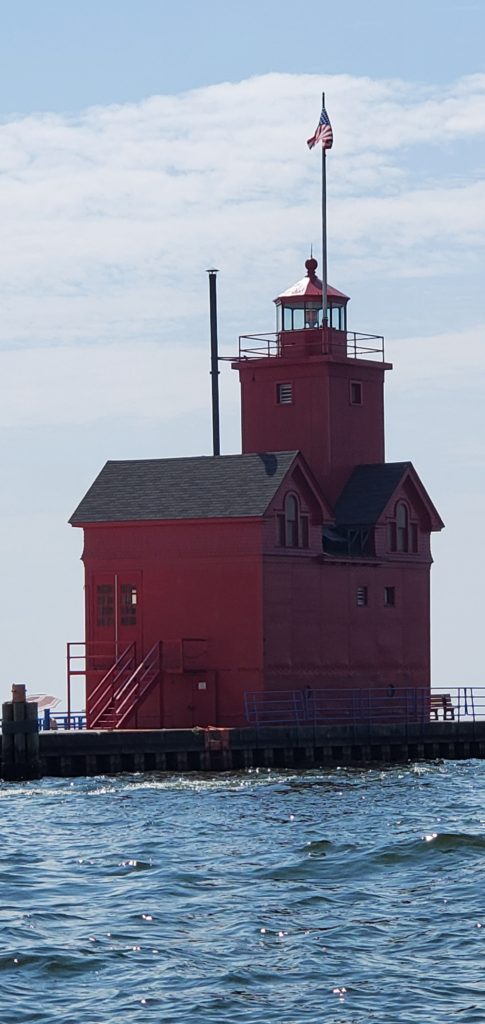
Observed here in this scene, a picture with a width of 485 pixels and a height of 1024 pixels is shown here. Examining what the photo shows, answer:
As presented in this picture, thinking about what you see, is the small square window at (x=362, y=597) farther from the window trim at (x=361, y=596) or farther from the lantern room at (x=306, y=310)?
the lantern room at (x=306, y=310)

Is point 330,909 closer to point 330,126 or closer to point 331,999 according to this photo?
point 331,999

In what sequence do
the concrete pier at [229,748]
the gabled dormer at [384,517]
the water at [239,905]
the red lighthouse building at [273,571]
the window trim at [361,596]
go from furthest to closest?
1. the gabled dormer at [384,517]
2. the window trim at [361,596]
3. the red lighthouse building at [273,571]
4. the concrete pier at [229,748]
5. the water at [239,905]

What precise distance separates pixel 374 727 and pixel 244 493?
674 centimetres

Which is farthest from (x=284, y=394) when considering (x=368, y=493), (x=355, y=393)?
(x=368, y=493)

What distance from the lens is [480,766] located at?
1978 inches

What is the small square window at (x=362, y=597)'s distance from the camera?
50.7m

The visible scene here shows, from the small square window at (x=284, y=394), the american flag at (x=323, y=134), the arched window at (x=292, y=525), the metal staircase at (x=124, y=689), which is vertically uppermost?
the american flag at (x=323, y=134)

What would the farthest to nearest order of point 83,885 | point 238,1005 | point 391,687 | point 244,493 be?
1. point 391,687
2. point 244,493
3. point 83,885
4. point 238,1005

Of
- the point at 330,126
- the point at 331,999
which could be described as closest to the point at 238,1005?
the point at 331,999

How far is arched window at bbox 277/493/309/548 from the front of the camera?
4806 cm

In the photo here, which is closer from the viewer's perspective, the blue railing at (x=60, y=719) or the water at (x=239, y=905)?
the water at (x=239, y=905)

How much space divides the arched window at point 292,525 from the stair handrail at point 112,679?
4.68m

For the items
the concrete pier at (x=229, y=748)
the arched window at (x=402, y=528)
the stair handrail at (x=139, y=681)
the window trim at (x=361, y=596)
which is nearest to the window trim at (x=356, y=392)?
the arched window at (x=402, y=528)

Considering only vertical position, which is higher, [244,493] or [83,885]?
[244,493]
